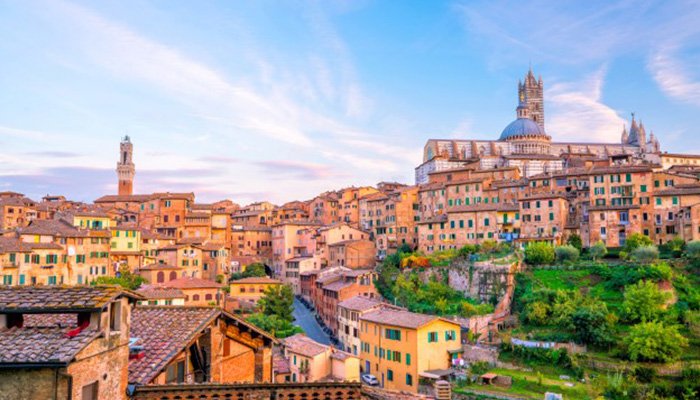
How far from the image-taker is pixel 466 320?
45875 millimetres

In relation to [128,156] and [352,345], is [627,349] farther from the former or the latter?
[128,156]

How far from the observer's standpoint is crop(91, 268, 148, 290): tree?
5012cm

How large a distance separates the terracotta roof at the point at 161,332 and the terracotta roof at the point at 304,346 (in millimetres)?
26739

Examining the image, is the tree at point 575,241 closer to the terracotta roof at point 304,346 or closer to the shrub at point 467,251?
the shrub at point 467,251

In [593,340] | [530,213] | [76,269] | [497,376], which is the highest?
[530,213]

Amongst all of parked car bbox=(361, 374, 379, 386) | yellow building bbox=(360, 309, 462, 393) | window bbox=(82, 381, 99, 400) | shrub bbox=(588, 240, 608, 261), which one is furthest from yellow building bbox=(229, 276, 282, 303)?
window bbox=(82, 381, 99, 400)

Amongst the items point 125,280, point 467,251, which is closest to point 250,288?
point 125,280

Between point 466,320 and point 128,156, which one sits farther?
point 128,156

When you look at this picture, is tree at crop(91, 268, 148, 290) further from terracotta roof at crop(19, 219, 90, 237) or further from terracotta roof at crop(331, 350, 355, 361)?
terracotta roof at crop(331, 350, 355, 361)

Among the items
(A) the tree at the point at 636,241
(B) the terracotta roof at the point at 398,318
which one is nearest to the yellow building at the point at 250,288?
(B) the terracotta roof at the point at 398,318

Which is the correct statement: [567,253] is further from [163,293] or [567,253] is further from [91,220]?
[91,220]

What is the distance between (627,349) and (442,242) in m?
29.4

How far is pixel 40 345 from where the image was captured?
335 inches

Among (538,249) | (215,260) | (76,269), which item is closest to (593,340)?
(538,249)
